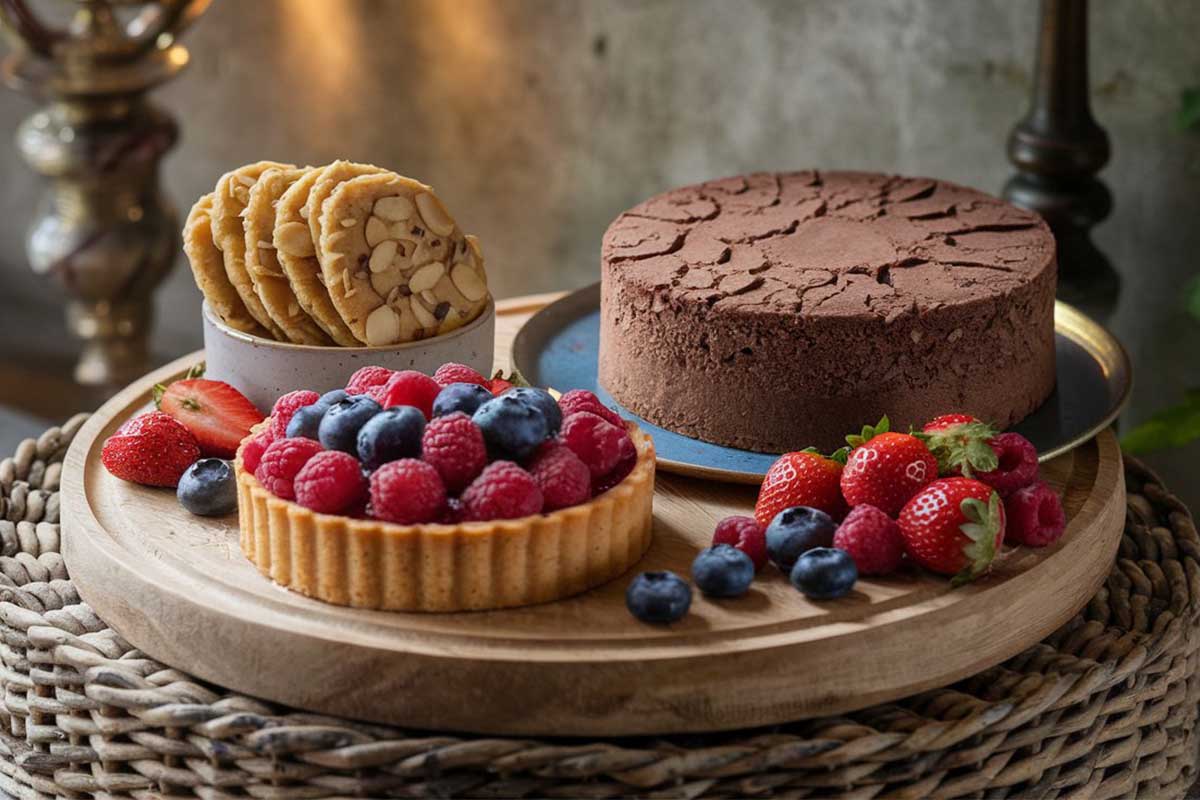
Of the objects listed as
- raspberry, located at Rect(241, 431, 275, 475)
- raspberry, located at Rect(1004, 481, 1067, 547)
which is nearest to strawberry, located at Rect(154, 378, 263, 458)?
raspberry, located at Rect(241, 431, 275, 475)

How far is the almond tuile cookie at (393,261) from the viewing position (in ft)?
6.92

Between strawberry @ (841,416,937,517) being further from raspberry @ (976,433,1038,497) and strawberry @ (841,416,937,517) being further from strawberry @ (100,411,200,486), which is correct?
strawberry @ (100,411,200,486)

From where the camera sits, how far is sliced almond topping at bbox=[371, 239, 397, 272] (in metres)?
2.14

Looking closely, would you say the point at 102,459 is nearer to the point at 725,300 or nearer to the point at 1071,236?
the point at 725,300

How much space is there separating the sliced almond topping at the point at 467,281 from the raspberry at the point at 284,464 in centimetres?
50

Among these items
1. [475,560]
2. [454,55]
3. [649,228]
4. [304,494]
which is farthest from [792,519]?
[454,55]

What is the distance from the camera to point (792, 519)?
1.81 meters

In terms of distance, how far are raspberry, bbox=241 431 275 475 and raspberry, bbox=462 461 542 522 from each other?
303 millimetres

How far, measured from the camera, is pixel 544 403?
5.87 feet

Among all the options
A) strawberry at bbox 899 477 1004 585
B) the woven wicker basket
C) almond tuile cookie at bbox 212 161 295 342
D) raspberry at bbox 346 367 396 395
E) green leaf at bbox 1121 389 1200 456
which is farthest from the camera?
green leaf at bbox 1121 389 1200 456

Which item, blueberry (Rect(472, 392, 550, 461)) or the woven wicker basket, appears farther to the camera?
blueberry (Rect(472, 392, 550, 461))

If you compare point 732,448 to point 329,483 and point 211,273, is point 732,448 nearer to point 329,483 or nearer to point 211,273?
point 329,483

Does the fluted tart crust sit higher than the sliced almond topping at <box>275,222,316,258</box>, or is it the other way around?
the sliced almond topping at <box>275,222,316,258</box>

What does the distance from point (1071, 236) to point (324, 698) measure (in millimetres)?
2011
